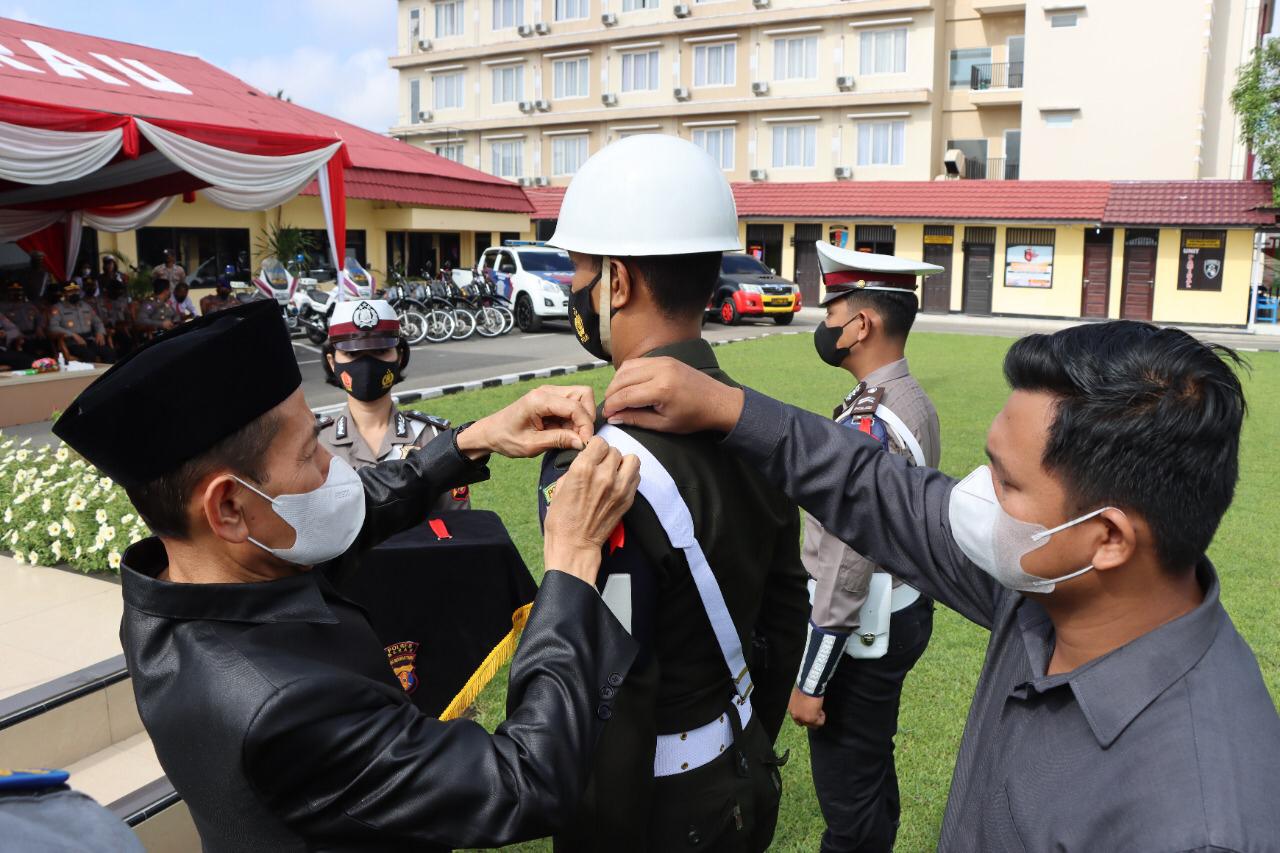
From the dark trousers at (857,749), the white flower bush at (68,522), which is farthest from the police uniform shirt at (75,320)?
the dark trousers at (857,749)

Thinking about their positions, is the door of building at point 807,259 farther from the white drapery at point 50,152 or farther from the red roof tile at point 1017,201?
the white drapery at point 50,152

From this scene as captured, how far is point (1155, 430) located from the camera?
1.31 meters

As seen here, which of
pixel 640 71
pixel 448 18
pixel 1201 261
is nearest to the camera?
pixel 1201 261

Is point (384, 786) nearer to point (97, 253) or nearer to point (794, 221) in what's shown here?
point (97, 253)

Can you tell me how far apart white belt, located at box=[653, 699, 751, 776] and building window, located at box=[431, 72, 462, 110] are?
4340cm

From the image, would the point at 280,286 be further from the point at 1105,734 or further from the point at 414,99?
the point at 414,99

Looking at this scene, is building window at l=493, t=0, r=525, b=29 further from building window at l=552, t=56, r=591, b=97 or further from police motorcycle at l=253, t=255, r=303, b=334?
police motorcycle at l=253, t=255, r=303, b=334

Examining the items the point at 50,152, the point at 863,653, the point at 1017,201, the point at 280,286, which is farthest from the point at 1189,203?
the point at 863,653

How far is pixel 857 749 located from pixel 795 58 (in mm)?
35592

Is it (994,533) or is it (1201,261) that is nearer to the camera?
(994,533)

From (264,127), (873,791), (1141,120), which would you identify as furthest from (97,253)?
(1141,120)

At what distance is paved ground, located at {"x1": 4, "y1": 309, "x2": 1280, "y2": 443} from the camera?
1222 centimetres

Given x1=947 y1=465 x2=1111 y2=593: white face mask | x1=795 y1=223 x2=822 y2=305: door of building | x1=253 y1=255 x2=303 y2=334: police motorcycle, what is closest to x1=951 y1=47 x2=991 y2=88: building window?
x1=795 y1=223 x2=822 y2=305: door of building

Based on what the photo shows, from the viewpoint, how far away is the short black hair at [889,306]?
10.5 ft
